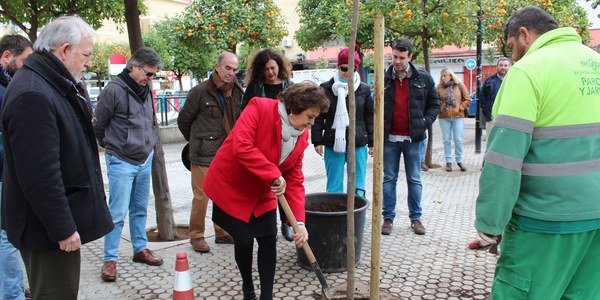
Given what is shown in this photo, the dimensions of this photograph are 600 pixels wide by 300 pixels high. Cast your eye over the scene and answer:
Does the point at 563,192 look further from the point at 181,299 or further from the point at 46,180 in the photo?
the point at 46,180

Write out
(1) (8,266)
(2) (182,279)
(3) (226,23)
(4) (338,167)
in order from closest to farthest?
(2) (182,279), (1) (8,266), (4) (338,167), (3) (226,23)

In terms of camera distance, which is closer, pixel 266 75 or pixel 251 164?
pixel 251 164

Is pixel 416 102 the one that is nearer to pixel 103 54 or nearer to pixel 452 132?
pixel 452 132

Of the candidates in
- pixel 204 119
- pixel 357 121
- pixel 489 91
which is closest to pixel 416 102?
pixel 357 121

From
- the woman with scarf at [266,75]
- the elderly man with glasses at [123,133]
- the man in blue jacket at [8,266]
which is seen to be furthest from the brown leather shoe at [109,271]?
the woman with scarf at [266,75]

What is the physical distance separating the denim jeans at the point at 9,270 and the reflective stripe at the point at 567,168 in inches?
120

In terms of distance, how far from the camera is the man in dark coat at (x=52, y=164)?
213 centimetres

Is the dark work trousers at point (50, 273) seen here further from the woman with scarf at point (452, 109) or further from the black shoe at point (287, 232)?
the woman with scarf at point (452, 109)

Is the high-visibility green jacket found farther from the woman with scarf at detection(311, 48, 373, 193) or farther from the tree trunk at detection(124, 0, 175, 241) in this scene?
the tree trunk at detection(124, 0, 175, 241)

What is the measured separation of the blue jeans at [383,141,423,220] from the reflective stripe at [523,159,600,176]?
2.78 meters

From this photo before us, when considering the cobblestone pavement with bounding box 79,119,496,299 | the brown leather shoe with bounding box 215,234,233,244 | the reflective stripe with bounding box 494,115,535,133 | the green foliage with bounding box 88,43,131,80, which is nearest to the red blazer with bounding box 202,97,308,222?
the cobblestone pavement with bounding box 79,119,496,299

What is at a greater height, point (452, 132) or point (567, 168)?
point (567, 168)

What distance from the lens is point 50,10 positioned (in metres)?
8.23

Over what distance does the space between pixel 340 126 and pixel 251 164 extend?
1.82m
